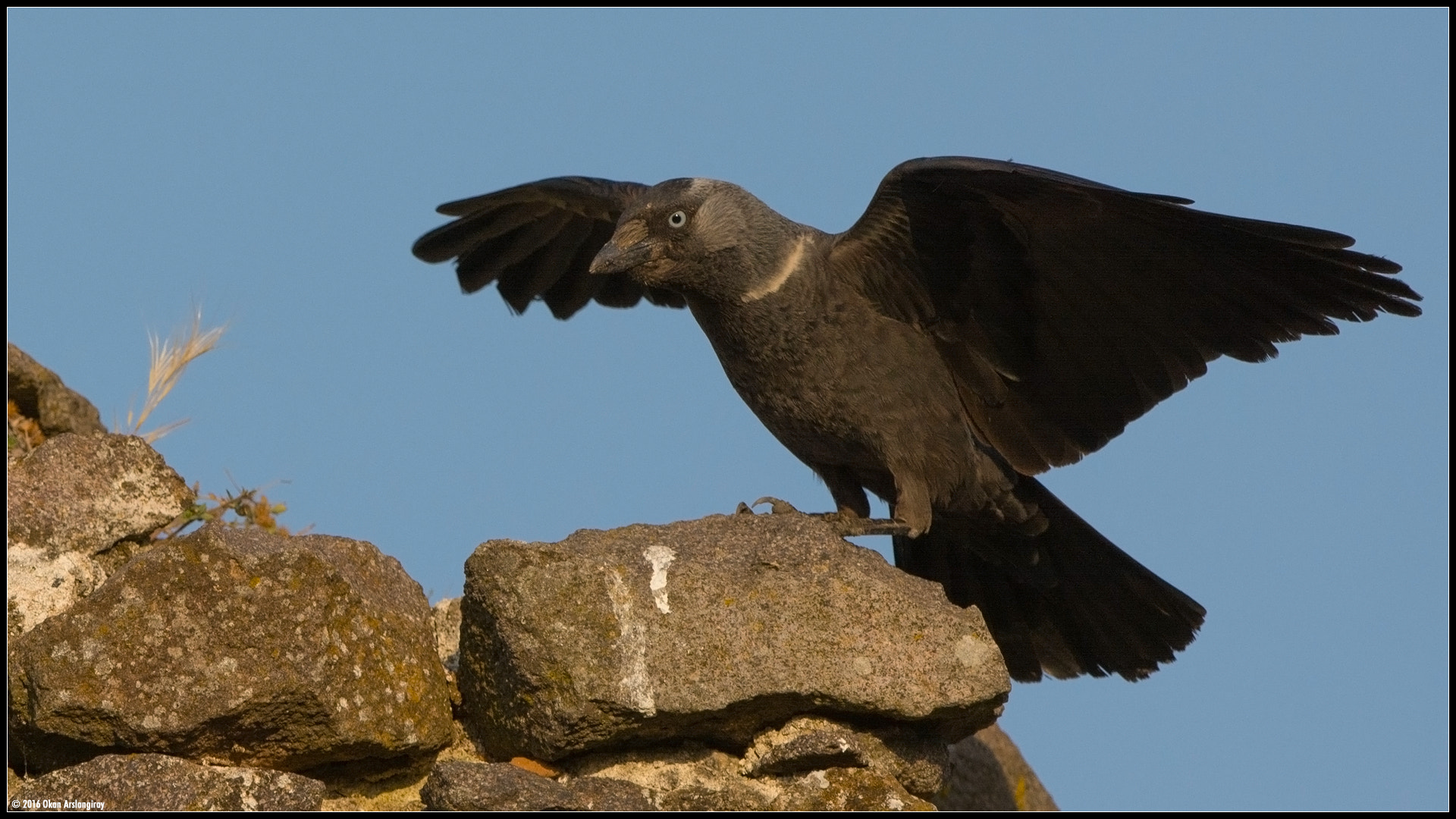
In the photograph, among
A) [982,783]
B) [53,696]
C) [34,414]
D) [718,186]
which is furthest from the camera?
A: [982,783]

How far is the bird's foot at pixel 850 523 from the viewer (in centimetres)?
515

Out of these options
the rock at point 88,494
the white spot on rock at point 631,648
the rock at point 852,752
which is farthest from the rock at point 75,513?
the rock at point 852,752

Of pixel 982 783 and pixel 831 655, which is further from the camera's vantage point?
pixel 982 783

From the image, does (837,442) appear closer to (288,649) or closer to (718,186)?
(718,186)

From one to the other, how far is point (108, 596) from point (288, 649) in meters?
0.47

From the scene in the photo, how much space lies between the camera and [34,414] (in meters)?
5.18

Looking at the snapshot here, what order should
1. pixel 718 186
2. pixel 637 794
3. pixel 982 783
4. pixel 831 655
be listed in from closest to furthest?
pixel 637 794, pixel 831 655, pixel 718 186, pixel 982 783

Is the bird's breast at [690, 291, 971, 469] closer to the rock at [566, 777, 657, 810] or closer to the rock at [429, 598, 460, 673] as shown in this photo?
the rock at [429, 598, 460, 673]

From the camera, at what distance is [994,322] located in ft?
18.0

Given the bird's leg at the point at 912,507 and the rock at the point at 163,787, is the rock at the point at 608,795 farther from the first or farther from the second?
the bird's leg at the point at 912,507

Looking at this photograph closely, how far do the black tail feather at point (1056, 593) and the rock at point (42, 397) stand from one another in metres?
3.25

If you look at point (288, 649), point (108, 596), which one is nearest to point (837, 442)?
point (288, 649)

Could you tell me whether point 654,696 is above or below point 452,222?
below

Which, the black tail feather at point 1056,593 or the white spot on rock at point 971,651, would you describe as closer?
the white spot on rock at point 971,651
